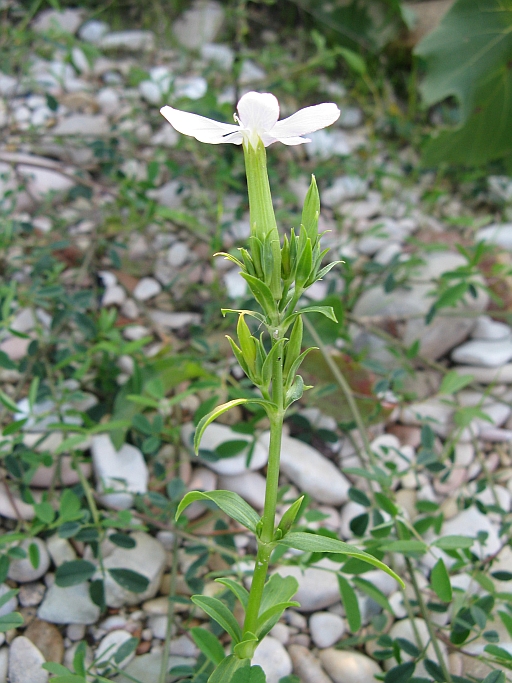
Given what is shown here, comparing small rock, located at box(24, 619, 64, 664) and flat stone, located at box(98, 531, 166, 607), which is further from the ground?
flat stone, located at box(98, 531, 166, 607)

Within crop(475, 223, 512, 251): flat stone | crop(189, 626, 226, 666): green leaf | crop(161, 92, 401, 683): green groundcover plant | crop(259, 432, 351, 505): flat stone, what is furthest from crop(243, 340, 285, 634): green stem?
crop(475, 223, 512, 251): flat stone

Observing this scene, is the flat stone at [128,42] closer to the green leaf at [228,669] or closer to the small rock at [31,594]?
the small rock at [31,594]

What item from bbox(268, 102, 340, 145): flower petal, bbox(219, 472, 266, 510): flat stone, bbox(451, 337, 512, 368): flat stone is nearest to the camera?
bbox(268, 102, 340, 145): flower petal

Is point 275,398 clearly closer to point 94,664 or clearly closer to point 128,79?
point 94,664

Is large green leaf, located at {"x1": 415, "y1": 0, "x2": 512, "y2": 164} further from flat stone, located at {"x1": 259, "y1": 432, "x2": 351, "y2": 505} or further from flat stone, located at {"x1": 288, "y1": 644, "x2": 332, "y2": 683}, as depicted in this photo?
flat stone, located at {"x1": 288, "y1": 644, "x2": 332, "y2": 683}

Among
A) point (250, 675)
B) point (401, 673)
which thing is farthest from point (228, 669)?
point (401, 673)

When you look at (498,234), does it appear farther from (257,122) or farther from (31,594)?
(31,594)

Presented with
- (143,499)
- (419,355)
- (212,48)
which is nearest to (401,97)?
(212,48)
